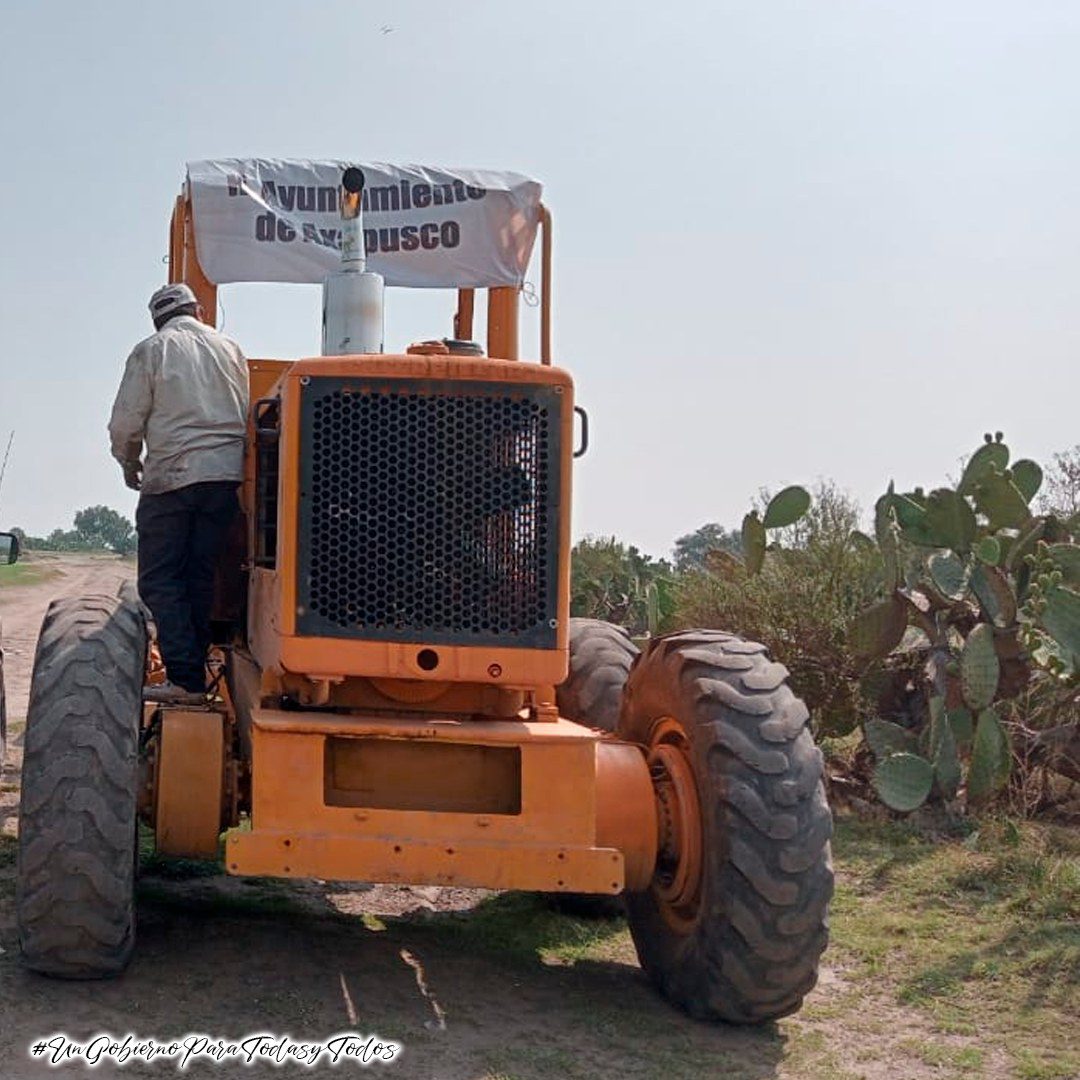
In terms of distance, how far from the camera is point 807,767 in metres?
4.89

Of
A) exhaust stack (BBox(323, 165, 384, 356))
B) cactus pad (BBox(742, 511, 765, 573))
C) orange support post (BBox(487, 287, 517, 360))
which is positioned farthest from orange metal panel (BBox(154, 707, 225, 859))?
cactus pad (BBox(742, 511, 765, 573))

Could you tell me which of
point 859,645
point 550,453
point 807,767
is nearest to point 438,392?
point 550,453

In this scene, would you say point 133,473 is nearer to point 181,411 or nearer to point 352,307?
point 181,411

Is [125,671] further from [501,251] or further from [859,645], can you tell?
[859,645]

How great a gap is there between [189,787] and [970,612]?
5.42 metres

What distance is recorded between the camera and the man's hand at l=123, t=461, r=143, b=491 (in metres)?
5.83

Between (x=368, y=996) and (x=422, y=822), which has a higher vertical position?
(x=422, y=822)

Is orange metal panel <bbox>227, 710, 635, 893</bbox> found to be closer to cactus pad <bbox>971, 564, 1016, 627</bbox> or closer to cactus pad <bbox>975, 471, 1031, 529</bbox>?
cactus pad <bbox>971, 564, 1016, 627</bbox>

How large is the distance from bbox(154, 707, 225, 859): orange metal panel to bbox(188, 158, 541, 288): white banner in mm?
2431

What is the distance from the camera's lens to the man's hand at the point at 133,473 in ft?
19.1

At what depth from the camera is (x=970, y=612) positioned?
9.03m

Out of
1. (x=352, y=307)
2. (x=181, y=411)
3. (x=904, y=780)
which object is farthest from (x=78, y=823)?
(x=904, y=780)

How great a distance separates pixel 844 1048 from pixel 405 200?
417 cm

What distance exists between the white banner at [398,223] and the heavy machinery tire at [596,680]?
1.70 meters
